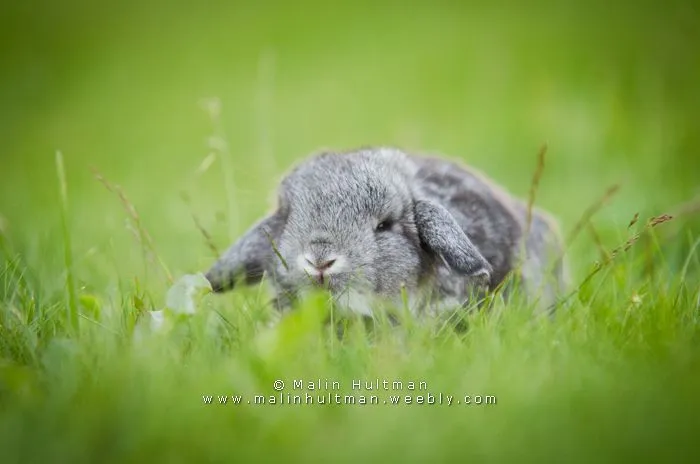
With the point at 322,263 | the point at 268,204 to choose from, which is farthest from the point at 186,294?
the point at 268,204

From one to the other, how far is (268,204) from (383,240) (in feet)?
7.64

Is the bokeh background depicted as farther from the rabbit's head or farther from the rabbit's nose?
the rabbit's nose

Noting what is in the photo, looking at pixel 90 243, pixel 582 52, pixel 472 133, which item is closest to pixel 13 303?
pixel 90 243

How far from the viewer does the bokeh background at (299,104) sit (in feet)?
21.8

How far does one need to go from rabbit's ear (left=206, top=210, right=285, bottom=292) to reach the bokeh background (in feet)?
1.49

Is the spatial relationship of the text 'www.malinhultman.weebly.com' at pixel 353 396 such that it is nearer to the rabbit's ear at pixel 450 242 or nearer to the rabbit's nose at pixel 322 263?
the rabbit's nose at pixel 322 263

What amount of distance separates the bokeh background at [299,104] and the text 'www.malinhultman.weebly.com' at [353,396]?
1745 millimetres

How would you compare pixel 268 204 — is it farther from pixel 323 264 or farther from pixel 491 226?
pixel 323 264

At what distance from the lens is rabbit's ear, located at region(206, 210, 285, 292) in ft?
14.4

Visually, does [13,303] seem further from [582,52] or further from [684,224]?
[582,52]

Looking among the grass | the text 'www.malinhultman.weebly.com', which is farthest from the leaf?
the text 'www.malinhultman.weebly.com'

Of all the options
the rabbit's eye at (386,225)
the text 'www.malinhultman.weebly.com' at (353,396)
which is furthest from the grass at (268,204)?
the rabbit's eye at (386,225)

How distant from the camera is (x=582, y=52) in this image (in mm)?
10672

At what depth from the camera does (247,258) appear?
174 inches
